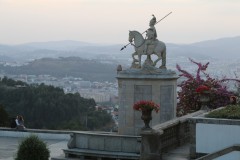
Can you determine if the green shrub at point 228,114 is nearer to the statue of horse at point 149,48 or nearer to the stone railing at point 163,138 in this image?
the stone railing at point 163,138

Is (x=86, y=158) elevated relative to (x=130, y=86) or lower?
lower

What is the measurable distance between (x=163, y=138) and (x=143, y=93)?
5828 mm

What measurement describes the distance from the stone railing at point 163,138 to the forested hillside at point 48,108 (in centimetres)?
4023

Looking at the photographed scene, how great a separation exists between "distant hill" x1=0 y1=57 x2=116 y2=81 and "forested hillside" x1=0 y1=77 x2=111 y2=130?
354 ft

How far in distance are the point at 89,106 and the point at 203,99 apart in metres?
49.9

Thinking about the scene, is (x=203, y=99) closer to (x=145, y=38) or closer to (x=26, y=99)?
(x=145, y=38)

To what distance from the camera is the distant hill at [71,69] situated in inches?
6954

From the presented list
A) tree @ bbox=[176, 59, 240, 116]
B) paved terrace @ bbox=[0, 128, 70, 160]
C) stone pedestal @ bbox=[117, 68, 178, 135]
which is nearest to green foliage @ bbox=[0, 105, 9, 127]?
paved terrace @ bbox=[0, 128, 70, 160]

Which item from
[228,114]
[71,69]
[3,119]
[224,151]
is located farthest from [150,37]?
[71,69]

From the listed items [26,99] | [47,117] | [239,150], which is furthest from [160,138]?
[26,99]

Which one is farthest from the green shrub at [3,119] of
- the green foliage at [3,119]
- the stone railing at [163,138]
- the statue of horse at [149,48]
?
the stone railing at [163,138]

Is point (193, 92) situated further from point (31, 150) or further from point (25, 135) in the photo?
point (31, 150)

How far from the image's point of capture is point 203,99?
15977 millimetres

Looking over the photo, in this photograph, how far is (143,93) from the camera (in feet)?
63.5
